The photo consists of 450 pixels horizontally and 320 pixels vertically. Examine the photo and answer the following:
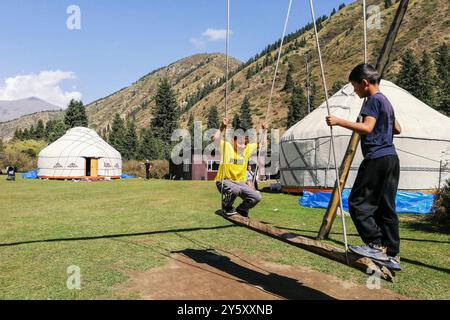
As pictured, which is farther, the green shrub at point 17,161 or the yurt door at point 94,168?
the green shrub at point 17,161

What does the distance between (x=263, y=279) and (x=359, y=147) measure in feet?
40.8

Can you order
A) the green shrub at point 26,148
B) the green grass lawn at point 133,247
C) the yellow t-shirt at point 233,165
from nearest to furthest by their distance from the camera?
the green grass lawn at point 133,247 → the yellow t-shirt at point 233,165 → the green shrub at point 26,148

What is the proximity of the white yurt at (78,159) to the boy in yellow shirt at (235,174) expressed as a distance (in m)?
34.7

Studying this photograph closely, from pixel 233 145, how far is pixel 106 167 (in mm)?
36194

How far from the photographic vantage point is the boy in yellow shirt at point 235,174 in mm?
5898

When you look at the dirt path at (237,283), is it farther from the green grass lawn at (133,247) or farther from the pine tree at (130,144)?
the pine tree at (130,144)

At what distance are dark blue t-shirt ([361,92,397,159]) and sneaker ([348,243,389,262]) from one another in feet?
3.22

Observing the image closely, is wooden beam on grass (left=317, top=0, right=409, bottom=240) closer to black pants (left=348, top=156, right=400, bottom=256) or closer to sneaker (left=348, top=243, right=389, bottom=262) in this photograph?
black pants (left=348, top=156, right=400, bottom=256)

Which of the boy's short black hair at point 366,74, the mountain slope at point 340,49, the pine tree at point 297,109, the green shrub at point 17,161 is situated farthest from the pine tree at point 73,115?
the boy's short black hair at point 366,74

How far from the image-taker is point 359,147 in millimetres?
16047

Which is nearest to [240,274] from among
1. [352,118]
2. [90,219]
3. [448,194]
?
[90,219]

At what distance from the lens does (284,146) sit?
1961 cm

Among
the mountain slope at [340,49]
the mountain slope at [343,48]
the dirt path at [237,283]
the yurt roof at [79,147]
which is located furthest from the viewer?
the mountain slope at [340,49]

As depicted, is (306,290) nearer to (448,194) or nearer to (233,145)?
(233,145)
